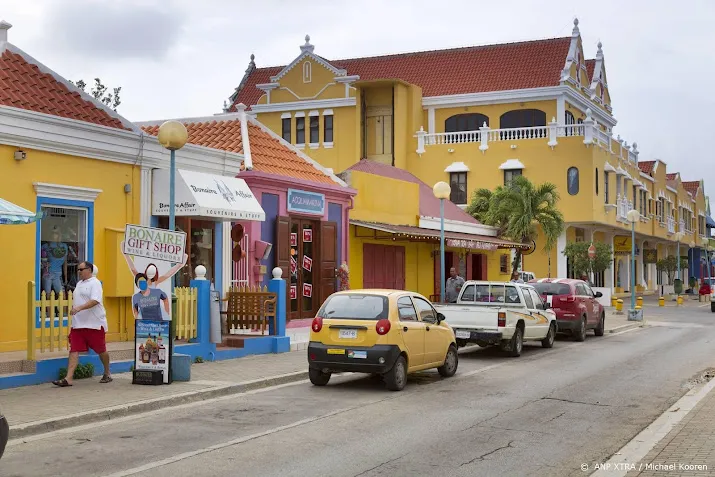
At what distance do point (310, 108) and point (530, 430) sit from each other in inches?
1734

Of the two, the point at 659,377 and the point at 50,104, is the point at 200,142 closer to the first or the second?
the point at 50,104

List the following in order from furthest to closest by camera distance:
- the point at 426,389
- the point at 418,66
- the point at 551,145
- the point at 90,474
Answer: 1. the point at 418,66
2. the point at 551,145
3. the point at 426,389
4. the point at 90,474

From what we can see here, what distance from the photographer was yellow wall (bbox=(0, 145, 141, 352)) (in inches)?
576

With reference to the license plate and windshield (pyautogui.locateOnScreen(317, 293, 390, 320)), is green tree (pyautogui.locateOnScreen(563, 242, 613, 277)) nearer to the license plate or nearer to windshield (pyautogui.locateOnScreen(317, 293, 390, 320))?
windshield (pyautogui.locateOnScreen(317, 293, 390, 320))

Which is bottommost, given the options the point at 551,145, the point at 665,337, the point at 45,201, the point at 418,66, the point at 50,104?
the point at 665,337

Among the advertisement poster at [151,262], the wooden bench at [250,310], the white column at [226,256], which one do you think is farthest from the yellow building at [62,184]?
the white column at [226,256]

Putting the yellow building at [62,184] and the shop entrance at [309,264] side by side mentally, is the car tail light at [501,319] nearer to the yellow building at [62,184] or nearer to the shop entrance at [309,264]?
the shop entrance at [309,264]

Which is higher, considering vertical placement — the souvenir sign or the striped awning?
the striped awning

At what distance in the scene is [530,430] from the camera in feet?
34.7

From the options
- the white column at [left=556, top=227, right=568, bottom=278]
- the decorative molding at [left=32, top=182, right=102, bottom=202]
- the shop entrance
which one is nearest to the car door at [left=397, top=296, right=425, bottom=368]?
the decorative molding at [left=32, top=182, right=102, bottom=202]

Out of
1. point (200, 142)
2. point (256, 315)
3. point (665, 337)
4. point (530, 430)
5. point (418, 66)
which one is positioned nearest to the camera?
point (530, 430)

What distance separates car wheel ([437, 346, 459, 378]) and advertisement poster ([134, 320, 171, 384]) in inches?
188

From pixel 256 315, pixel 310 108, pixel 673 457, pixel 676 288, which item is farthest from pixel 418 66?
Result: pixel 673 457

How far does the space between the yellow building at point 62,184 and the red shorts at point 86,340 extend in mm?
868
